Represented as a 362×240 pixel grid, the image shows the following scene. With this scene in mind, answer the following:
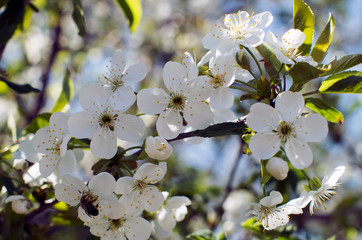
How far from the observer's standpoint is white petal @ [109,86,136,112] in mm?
1195

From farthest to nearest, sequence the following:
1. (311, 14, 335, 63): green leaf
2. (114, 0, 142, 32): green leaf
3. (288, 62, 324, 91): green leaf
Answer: (114, 0, 142, 32): green leaf < (311, 14, 335, 63): green leaf < (288, 62, 324, 91): green leaf

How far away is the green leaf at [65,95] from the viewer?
172 centimetres

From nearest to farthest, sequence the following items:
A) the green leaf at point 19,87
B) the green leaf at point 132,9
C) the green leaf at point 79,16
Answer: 1. the green leaf at point 19,87
2. the green leaf at point 79,16
3. the green leaf at point 132,9

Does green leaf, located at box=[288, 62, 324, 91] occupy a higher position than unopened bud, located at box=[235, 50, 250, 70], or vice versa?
green leaf, located at box=[288, 62, 324, 91]

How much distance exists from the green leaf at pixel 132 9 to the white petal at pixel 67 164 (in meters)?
0.84

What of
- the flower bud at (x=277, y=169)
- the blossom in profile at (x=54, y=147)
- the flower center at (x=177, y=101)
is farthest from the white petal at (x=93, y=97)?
the flower bud at (x=277, y=169)

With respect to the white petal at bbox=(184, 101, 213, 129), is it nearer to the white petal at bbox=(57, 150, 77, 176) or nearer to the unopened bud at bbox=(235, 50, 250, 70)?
the unopened bud at bbox=(235, 50, 250, 70)

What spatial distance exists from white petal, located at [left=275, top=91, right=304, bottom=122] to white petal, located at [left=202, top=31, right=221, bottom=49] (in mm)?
298

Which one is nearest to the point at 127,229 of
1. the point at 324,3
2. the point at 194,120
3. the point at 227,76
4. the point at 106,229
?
the point at 106,229

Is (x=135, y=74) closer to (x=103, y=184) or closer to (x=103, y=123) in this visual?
(x=103, y=123)

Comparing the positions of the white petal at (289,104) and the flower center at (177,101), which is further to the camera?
the flower center at (177,101)

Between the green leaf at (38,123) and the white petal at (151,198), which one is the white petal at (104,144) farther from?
the green leaf at (38,123)

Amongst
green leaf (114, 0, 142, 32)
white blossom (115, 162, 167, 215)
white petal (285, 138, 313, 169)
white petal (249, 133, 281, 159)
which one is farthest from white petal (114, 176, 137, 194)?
green leaf (114, 0, 142, 32)

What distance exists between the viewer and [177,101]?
1.24 metres
